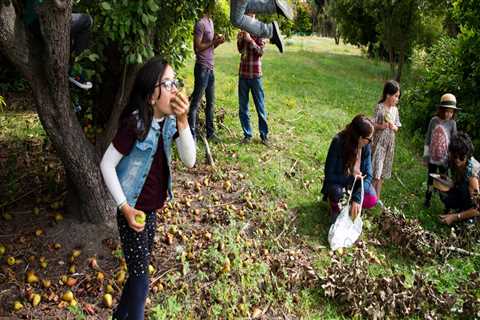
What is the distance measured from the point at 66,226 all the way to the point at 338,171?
110 inches

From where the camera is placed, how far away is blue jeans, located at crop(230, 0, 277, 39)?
119 inches

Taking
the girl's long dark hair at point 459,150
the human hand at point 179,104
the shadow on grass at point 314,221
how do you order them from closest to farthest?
the human hand at point 179,104
the shadow on grass at point 314,221
the girl's long dark hair at point 459,150

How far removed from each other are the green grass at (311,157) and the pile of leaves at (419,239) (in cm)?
11

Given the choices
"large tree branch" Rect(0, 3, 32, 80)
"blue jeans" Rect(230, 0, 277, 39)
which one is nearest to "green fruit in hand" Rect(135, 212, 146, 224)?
"blue jeans" Rect(230, 0, 277, 39)

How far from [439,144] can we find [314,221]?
1832 millimetres

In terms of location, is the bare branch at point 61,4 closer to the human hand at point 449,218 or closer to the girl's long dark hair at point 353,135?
the girl's long dark hair at point 353,135

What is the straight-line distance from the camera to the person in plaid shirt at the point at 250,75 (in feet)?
Answer: 21.8

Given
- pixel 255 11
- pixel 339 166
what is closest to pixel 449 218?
pixel 339 166

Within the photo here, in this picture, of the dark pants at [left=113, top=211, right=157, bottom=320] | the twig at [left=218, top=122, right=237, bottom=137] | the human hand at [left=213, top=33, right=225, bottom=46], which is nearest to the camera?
the dark pants at [left=113, top=211, right=157, bottom=320]

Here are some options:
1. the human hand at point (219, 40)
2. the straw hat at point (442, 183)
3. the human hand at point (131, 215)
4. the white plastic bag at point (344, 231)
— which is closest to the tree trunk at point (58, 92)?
the human hand at point (131, 215)

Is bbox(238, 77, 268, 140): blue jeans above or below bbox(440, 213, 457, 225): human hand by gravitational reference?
above

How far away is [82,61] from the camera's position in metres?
4.55

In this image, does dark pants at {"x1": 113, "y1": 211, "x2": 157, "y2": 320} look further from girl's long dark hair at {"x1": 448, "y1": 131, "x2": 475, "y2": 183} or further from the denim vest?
girl's long dark hair at {"x1": 448, "y1": 131, "x2": 475, "y2": 183}

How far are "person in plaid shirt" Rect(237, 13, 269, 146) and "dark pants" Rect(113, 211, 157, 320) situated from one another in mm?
3982
